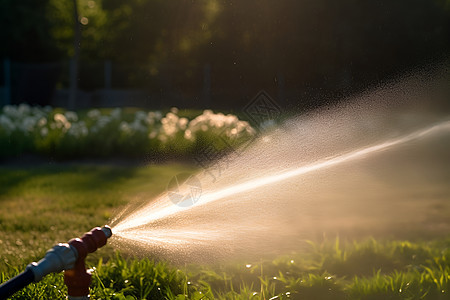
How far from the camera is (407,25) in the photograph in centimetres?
1831

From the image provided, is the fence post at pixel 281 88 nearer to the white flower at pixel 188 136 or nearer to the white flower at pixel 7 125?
the white flower at pixel 188 136

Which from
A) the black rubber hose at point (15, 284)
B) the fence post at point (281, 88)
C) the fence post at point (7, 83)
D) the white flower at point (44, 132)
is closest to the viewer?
the black rubber hose at point (15, 284)

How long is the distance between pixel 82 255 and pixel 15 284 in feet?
0.90

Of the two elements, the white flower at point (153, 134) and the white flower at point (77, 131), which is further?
the white flower at point (77, 131)

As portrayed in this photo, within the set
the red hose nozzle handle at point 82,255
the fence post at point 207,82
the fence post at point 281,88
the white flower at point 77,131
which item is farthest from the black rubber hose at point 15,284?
the fence post at point 207,82

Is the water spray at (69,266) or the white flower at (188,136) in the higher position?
the white flower at (188,136)

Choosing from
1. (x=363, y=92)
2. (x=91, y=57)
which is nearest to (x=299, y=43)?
(x=363, y=92)

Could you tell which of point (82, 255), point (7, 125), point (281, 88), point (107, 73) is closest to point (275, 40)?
point (281, 88)

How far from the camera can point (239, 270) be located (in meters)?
3.68

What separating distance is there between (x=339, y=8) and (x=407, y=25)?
2054mm

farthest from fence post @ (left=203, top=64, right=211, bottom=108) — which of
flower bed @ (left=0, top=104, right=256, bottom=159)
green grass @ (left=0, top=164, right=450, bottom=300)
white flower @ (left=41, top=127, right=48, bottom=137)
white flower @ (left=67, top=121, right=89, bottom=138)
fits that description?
green grass @ (left=0, top=164, right=450, bottom=300)

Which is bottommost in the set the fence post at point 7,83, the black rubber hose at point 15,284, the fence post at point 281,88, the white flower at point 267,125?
the black rubber hose at point 15,284

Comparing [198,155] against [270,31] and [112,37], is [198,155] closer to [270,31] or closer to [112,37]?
[270,31]

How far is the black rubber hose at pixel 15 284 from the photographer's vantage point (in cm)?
213
